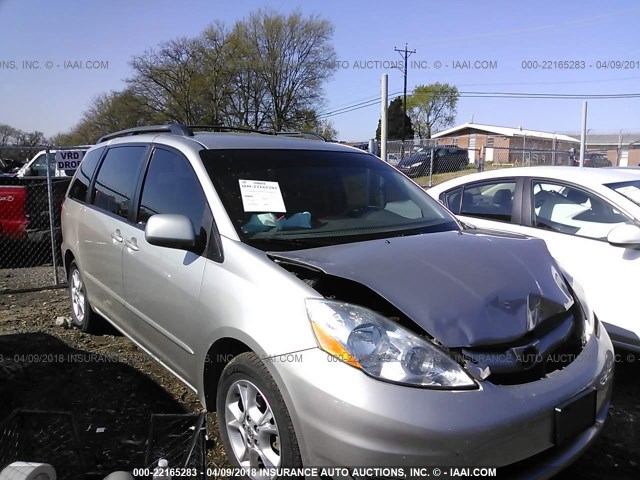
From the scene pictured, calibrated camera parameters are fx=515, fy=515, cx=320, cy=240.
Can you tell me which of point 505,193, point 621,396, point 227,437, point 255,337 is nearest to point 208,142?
point 255,337

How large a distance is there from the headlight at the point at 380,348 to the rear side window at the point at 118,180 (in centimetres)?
216

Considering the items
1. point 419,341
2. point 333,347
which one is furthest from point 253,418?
point 419,341

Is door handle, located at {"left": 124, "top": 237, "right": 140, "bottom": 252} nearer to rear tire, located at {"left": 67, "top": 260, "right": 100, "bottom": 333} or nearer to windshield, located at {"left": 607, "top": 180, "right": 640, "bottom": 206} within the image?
rear tire, located at {"left": 67, "top": 260, "right": 100, "bottom": 333}

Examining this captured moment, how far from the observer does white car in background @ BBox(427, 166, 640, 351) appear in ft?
12.2

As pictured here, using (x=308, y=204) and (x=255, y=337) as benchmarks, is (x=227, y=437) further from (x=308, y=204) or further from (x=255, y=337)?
(x=308, y=204)

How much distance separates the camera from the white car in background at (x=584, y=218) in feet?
12.2

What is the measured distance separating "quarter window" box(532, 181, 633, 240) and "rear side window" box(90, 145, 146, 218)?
133 inches

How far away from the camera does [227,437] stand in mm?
2621

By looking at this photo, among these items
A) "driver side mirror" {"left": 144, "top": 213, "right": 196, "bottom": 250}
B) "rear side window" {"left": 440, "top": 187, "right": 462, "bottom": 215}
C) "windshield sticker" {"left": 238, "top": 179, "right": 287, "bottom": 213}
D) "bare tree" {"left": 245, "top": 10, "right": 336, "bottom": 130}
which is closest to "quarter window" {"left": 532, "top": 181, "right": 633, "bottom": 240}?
"rear side window" {"left": 440, "top": 187, "right": 462, "bottom": 215}

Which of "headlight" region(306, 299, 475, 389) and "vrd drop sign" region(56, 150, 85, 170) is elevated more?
"vrd drop sign" region(56, 150, 85, 170)

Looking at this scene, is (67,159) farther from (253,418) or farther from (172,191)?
(253,418)

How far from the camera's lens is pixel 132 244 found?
3492 millimetres

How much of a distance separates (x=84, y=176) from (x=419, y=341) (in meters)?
3.85

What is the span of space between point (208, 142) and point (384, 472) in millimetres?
2268
